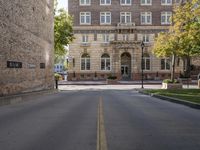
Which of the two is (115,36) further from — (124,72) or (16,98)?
(16,98)

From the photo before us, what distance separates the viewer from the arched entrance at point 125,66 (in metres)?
69.1

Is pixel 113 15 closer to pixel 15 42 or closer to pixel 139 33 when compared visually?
pixel 139 33

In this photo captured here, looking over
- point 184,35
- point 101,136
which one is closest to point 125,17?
point 184,35

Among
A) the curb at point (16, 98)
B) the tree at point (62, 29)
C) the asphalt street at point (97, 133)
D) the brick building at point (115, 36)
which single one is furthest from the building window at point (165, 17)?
the asphalt street at point (97, 133)

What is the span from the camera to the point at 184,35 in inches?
1451

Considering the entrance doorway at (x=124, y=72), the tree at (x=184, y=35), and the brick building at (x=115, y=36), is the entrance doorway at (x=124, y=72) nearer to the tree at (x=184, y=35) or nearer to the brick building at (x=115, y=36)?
the brick building at (x=115, y=36)

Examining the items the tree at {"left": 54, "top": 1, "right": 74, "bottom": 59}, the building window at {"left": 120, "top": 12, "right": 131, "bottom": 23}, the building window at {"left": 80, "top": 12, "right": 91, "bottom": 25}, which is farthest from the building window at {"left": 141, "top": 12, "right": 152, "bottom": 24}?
the tree at {"left": 54, "top": 1, "right": 74, "bottom": 59}

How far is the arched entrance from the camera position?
227 feet

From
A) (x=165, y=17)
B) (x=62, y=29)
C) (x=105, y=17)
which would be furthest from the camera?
(x=165, y=17)

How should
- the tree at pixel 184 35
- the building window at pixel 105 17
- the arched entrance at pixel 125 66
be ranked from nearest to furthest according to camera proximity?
the tree at pixel 184 35 < the building window at pixel 105 17 < the arched entrance at pixel 125 66

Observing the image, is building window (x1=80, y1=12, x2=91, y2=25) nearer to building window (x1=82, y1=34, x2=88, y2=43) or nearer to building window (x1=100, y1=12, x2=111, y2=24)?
building window (x1=100, y1=12, x2=111, y2=24)

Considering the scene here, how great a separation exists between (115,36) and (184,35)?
105 ft

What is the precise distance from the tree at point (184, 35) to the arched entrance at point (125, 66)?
25.9 m

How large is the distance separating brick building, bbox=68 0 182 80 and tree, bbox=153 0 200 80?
24.4 meters
